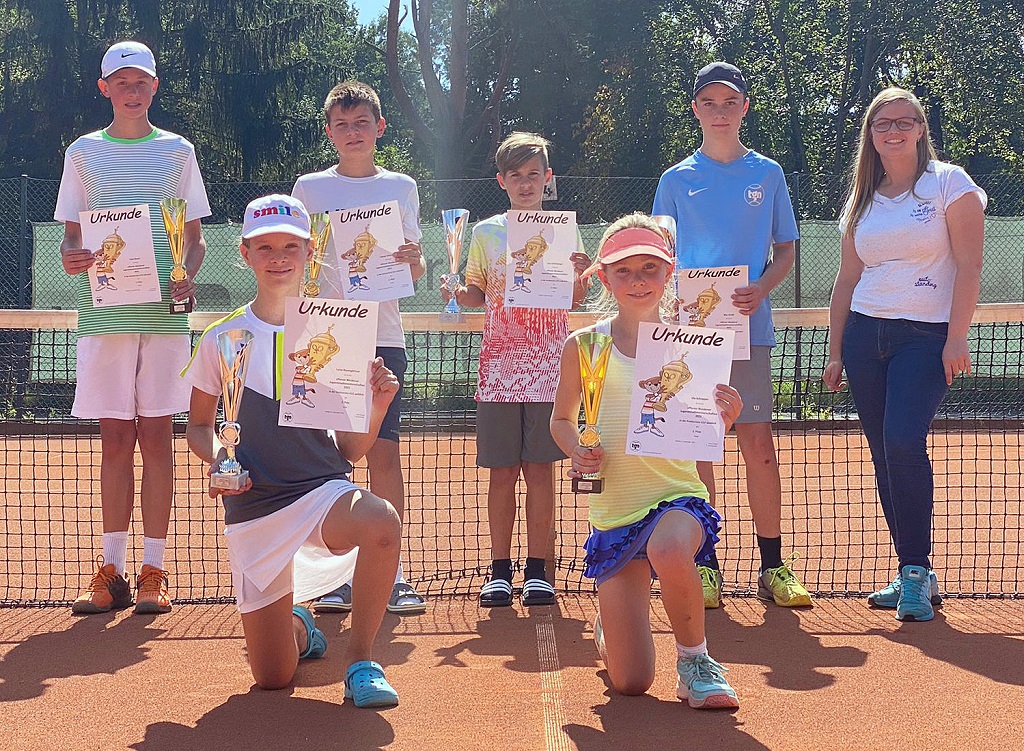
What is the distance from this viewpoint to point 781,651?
4.10m

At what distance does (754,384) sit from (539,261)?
0.97 m

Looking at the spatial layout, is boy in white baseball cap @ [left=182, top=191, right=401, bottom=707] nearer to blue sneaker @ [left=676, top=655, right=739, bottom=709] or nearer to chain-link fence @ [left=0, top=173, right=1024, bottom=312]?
blue sneaker @ [left=676, top=655, right=739, bottom=709]

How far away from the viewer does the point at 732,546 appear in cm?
627

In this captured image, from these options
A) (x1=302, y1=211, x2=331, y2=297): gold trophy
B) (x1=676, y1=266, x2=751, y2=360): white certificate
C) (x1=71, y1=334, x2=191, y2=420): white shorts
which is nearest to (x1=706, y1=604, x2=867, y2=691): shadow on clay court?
(x1=676, y1=266, x2=751, y2=360): white certificate

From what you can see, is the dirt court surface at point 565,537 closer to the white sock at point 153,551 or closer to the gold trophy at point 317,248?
the white sock at point 153,551

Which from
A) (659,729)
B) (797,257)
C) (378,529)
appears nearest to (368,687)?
(378,529)

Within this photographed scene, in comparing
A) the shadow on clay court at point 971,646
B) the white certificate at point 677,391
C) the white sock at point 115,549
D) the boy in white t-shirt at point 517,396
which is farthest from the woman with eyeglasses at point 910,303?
the white sock at point 115,549

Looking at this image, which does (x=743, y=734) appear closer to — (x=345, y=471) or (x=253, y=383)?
(x=345, y=471)

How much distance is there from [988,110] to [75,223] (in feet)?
71.6

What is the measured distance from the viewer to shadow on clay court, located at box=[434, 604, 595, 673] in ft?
13.2

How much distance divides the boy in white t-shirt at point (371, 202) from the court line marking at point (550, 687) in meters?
0.63

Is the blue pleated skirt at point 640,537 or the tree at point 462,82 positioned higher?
the tree at point 462,82

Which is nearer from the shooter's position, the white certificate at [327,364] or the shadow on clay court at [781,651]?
the white certificate at [327,364]

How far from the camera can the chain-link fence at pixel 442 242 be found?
469 inches
